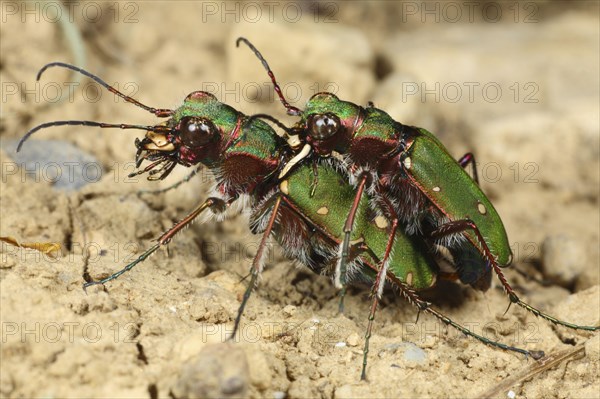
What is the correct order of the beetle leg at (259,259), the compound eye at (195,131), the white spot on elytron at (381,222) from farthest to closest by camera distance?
1. the white spot on elytron at (381,222)
2. the compound eye at (195,131)
3. the beetle leg at (259,259)

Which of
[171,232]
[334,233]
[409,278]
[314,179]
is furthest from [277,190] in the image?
[409,278]

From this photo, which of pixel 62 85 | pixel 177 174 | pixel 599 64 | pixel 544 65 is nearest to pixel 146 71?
pixel 62 85

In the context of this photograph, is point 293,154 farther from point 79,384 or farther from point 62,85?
point 62,85

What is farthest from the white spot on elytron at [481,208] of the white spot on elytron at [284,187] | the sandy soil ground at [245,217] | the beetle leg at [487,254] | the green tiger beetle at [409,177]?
the white spot on elytron at [284,187]

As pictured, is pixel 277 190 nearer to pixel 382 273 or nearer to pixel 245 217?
pixel 245 217

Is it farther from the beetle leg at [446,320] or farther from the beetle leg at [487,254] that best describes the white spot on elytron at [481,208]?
the beetle leg at [446,320]

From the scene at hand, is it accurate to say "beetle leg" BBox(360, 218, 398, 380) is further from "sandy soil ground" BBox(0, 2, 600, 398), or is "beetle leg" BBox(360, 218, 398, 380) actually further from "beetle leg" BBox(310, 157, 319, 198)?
"beetle leg" BBox(310, 157, 319, 198)
